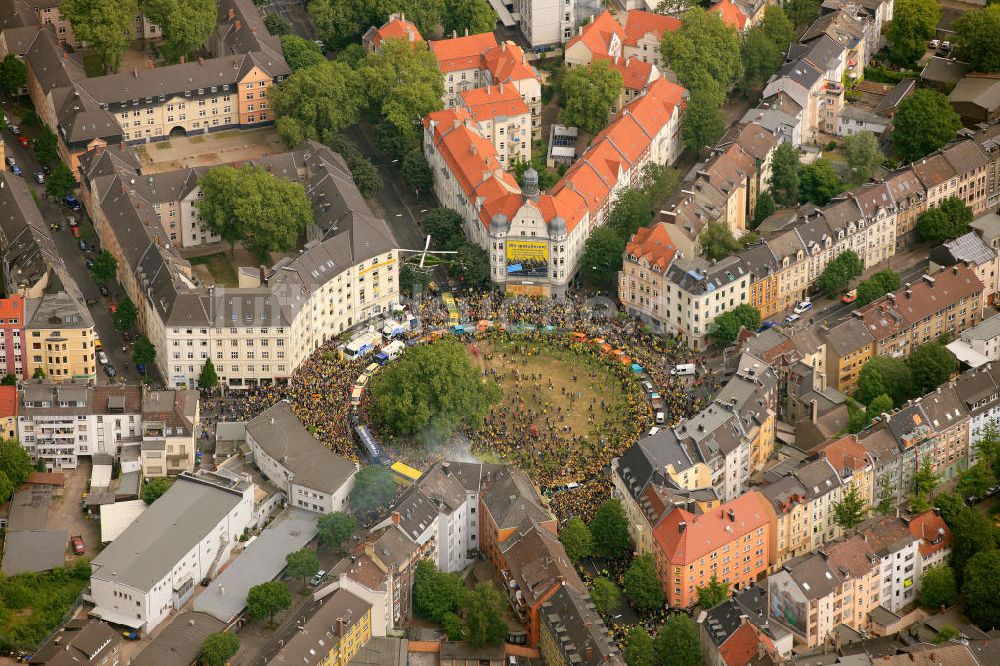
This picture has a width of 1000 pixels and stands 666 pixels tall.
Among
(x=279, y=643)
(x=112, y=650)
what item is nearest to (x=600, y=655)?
(x=279, y=643)

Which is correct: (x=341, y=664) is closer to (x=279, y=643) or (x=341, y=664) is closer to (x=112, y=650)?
(x=279, y=643)

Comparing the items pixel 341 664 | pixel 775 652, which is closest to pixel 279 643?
pixel 341 664

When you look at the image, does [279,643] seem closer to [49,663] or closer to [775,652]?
[49,663]

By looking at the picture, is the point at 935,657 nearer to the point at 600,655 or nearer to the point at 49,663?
the point at 600,655

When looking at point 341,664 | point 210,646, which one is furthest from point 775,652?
point 210,646

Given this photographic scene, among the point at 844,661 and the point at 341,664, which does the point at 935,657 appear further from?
the point at 341,664

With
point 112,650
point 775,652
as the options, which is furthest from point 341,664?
point 775,652
